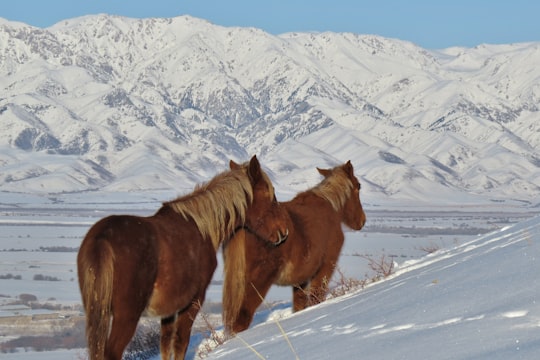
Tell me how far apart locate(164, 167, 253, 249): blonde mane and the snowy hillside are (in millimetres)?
992

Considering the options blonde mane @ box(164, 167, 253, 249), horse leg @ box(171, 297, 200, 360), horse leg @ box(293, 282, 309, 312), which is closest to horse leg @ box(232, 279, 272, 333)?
blonde mane @ box(164, 167, 253, 249)

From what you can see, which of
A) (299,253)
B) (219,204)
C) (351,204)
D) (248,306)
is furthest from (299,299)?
(351,204)

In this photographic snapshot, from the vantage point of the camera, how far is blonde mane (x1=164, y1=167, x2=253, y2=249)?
25.7 feet

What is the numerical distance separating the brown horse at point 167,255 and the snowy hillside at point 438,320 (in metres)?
0.58

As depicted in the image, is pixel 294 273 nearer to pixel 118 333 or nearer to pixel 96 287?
pixel 118 333

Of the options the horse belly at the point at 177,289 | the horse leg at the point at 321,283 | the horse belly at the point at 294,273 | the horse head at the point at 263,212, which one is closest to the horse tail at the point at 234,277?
the horse head at the point at 263,212

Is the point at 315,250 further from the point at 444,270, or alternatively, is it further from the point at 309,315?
the point at 444,270

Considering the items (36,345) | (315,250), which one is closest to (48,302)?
(36,345)

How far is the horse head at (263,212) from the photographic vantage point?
8.62 m

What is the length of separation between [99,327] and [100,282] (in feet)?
1.08

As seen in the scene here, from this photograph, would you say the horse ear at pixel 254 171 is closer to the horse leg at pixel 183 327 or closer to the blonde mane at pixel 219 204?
the blonde mane at pixel 219 204

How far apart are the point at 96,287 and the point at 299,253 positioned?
3.40 m

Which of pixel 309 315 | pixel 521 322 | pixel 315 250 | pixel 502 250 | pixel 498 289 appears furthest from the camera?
pixel 315 250

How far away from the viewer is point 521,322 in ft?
13.4
